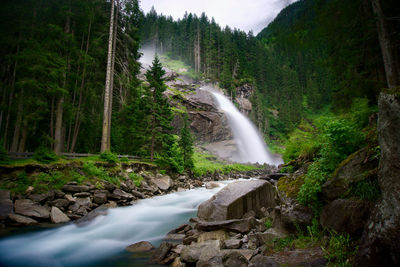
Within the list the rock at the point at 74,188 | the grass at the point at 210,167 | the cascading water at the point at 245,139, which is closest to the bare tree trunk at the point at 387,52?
the rock at the point at 74,188

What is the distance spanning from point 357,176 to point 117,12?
1896 cm

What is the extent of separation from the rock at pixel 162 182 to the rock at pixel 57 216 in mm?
7418

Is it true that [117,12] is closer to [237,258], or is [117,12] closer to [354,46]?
[354,46]

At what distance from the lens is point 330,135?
418 centimetres

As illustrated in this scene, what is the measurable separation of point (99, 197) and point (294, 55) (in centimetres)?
9483

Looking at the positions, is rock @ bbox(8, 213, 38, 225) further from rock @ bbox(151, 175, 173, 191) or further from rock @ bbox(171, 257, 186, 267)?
rock @ bbox(151, 175, 173, 191)

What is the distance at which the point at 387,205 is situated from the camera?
262cm

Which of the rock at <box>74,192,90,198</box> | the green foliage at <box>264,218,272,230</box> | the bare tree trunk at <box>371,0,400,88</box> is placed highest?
the bare tree trunk at <box>371,0,400,88</box>

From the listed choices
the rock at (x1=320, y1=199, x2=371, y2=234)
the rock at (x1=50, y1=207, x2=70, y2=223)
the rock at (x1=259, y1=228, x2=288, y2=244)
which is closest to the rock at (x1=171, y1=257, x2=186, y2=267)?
the rock at (x1=259, y1=228, x2=288, y2=244)

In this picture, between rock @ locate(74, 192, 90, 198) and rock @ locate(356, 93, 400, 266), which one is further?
rock @ locate(74, 192, 90, 198)

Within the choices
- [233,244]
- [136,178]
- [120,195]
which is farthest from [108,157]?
[233,244]

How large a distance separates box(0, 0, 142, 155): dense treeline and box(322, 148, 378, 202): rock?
14.7 meters

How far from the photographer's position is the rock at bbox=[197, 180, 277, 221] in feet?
20.3

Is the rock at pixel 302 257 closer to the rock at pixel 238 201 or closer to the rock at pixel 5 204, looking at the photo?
the rock at pixel 238 201
